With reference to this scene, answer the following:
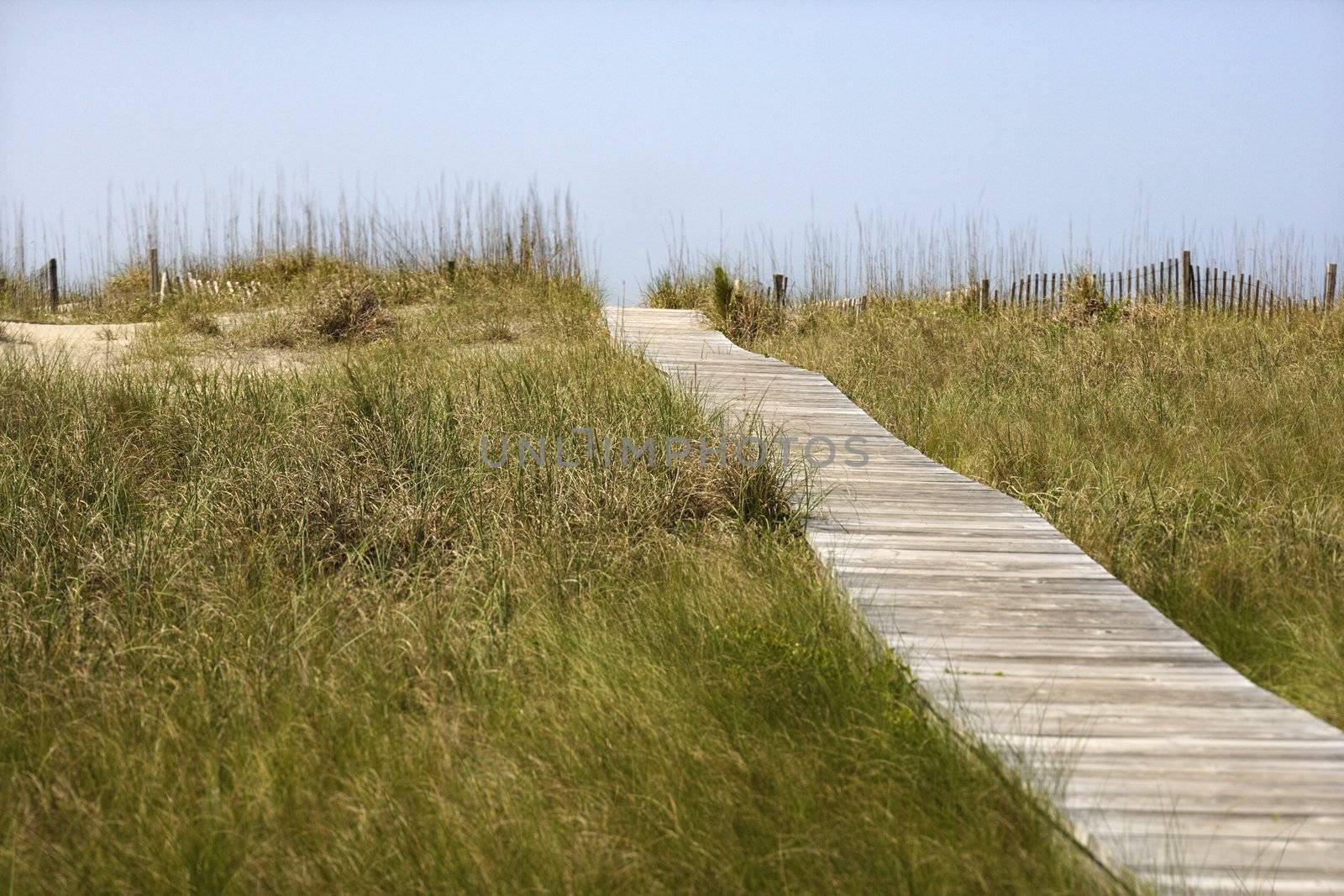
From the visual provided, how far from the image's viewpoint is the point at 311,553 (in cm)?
423

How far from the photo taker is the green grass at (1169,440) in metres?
3.78

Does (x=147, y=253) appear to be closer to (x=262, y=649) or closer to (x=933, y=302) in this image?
(x=933, y=302)

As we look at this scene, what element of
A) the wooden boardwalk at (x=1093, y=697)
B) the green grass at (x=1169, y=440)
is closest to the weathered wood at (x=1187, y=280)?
the green grass at (x=1169, y=440)

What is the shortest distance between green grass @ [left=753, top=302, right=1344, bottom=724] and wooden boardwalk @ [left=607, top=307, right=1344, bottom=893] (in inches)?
15.1

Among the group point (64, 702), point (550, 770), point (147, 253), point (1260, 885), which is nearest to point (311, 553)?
point (64, 702)

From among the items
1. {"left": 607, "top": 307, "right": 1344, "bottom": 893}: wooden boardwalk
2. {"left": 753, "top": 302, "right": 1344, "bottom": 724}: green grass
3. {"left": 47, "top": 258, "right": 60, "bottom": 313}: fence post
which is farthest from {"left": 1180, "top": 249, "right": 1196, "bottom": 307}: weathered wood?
{"left": 47, "top": 258, "right": 60, "bottom": 313}: fence post

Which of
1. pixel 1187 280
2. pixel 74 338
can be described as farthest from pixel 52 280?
pixel 1187 280

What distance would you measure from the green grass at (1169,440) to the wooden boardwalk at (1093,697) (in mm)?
383

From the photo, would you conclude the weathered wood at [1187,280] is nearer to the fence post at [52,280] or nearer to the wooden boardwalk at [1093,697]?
the wooden boardwalk at [1093,697]

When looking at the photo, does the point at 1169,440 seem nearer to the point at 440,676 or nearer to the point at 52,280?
the point at 440,676

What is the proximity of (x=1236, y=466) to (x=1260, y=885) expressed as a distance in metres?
3.79

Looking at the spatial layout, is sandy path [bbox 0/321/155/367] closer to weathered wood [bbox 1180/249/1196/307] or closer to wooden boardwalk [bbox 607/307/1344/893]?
wooden boardwalk [bbox 607/307/1344/893]

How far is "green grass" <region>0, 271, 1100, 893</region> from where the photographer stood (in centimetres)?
225

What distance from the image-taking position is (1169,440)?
588 cm
